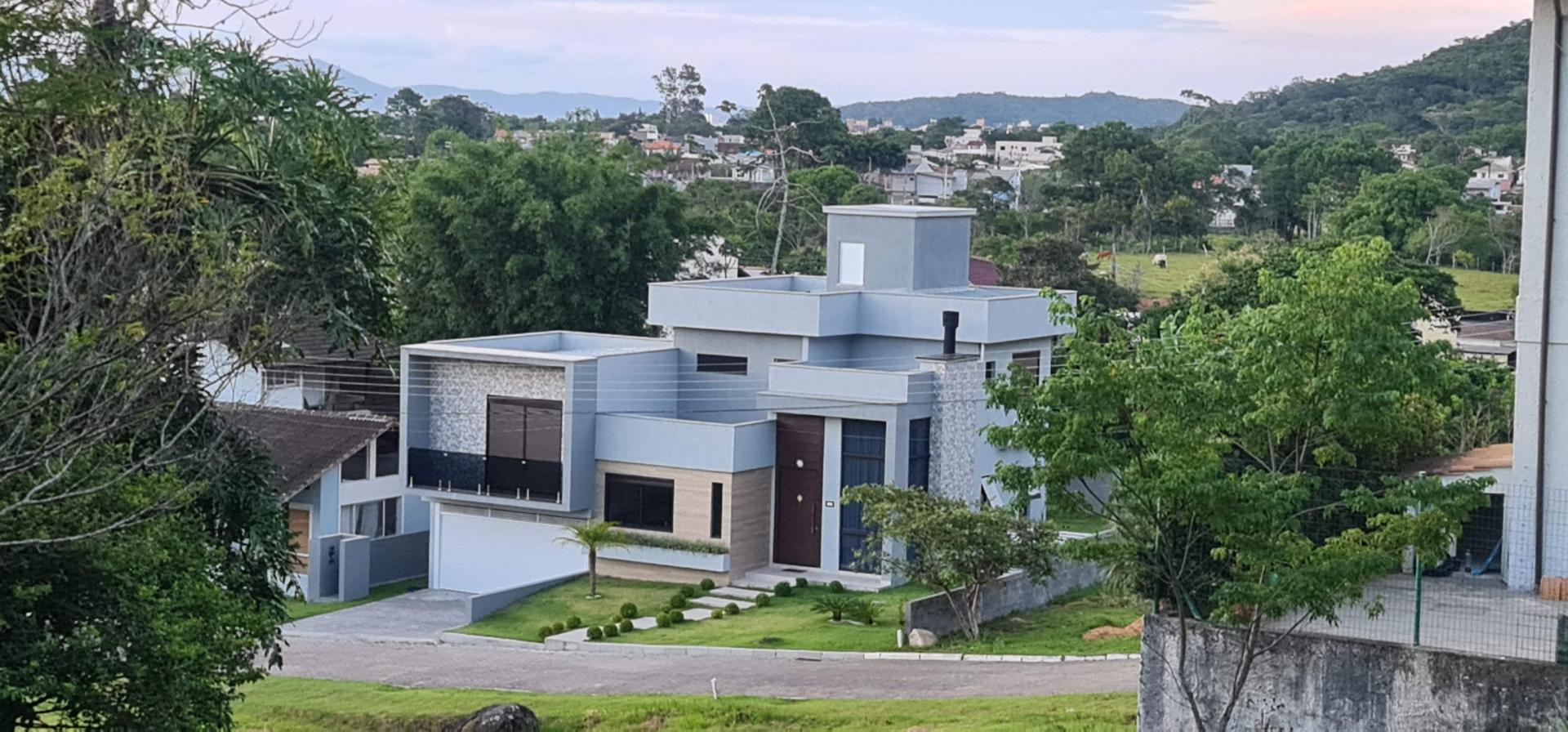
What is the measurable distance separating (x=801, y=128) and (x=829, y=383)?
242ft

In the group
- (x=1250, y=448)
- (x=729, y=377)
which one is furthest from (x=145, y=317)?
(x=729, y=377)

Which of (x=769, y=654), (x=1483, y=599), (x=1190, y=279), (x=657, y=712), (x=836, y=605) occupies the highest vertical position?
(x=1190, y=279)

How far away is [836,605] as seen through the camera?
29609 mm

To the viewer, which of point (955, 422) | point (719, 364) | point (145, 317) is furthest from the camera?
point (719, 364)

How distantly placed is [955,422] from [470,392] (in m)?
8.97

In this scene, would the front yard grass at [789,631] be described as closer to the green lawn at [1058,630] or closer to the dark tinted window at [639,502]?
the green lawn at [1058,630]

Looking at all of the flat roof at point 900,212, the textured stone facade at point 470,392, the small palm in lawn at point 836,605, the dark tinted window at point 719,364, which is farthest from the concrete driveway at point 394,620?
the flat roof at point 900,212

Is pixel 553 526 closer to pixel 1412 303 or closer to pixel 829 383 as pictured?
pixel 829 383

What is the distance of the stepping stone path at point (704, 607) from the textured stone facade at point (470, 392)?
5312 mm

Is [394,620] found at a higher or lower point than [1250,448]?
lower

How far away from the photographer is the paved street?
2378 centimetres

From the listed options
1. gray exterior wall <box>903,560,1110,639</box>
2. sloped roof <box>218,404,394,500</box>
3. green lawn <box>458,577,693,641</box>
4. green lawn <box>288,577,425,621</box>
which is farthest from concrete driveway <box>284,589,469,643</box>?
gray exterior wall <box>903,560,1110,639</box>

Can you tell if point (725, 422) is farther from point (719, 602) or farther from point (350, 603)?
point (350, 603)

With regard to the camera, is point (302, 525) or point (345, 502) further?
point (345, 502)
